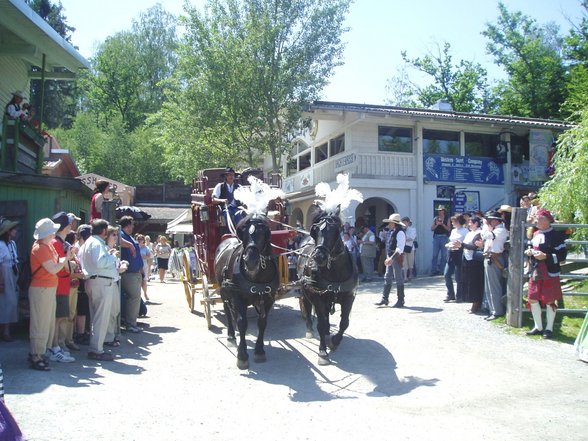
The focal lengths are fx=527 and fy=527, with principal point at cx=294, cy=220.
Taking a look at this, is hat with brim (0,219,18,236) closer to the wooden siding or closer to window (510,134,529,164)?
the wooden siding

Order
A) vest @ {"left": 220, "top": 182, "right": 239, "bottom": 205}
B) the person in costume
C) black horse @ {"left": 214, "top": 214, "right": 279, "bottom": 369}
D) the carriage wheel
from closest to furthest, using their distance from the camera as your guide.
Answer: black horse @ {"left": 214, "top": 214, "right": 279, "bottom": 369} < the person in costume < the carriage wheel < vest @ {"left": 220, "top": 182, "right": 239, "bottom": 205}

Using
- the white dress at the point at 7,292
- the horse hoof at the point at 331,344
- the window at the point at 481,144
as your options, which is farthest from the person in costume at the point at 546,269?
the window at the point at 481,144

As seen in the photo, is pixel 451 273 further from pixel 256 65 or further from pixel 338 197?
pixel 256 65

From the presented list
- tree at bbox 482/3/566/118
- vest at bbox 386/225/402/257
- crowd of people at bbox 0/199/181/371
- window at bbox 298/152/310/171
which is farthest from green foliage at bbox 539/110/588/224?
tree at bbox 482/3/566/118

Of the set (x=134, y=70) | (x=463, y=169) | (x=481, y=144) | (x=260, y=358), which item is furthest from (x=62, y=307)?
(x=134, y=70)

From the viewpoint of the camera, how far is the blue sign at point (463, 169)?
2105 centimetres

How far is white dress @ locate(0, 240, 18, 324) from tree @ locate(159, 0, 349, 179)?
1265cm

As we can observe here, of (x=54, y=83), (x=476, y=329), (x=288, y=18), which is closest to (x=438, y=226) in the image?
(x=476, y=329)

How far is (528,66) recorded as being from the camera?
113 ft

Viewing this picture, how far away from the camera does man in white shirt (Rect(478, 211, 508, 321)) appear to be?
9820 millimetres

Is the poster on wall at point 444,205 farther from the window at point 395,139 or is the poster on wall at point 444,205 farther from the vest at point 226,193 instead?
the vest at point 226,193

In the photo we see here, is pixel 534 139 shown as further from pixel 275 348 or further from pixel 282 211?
pixel 275 348

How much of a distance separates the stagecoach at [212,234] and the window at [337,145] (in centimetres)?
1111

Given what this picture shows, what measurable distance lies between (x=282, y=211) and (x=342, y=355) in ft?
12.3
